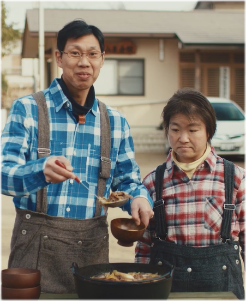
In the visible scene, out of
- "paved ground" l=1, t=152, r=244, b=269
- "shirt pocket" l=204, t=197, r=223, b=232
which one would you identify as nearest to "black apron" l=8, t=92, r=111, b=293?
"shirt pocket" l=204, t=197, r=223, b=232

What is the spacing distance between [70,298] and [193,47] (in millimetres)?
17328

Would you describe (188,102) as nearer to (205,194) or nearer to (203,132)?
(203,132)

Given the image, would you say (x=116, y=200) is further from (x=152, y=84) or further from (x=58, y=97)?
(x=152, y=84)

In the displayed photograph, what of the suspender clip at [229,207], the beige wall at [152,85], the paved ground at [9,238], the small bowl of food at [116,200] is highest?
the beige wall at [152,85]

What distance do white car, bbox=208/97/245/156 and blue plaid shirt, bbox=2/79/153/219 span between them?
35.6ft

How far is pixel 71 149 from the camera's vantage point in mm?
2863

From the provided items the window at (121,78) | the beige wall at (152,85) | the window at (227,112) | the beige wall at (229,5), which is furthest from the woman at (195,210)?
the beige wall at (229,5)

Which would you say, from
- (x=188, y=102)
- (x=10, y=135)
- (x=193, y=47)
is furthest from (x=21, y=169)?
(x=193, y=47)

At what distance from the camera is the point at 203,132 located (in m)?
2.95

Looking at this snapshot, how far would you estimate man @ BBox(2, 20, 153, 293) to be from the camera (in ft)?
9.01

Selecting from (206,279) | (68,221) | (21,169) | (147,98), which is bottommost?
(206,279)

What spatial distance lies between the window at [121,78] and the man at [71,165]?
1750 centimetres

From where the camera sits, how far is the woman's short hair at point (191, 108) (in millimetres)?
2951

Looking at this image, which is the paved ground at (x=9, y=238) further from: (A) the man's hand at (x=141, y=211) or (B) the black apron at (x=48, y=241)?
(A) the man's hand at (x=141, y=211)
